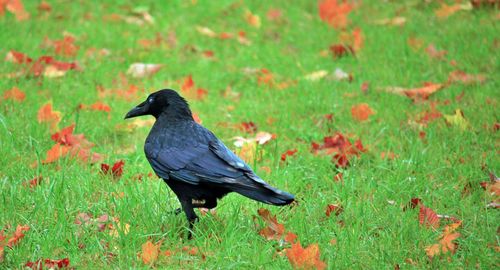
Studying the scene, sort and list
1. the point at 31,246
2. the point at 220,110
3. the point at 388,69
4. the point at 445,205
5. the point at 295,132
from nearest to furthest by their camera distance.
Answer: the point at 31,246 → the point at 445,205 → the point at 295,132 → the point at 220,110 → the point at 388,69

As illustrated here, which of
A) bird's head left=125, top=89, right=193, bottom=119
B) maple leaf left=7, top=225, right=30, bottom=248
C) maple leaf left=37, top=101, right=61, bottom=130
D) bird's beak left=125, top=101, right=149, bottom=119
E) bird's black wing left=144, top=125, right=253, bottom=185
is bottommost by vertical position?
maple leaf left=37, top=101, right=61, bottom=130

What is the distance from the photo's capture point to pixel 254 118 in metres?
6.08

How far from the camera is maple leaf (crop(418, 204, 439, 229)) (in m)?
4.17

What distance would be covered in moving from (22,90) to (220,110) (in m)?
1.71

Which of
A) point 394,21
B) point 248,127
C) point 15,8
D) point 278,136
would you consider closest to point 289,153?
point 278,136

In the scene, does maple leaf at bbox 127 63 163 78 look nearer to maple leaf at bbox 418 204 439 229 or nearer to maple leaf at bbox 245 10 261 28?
maple leaf at bbox 245 10 261 28

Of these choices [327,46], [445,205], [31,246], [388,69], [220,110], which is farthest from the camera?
[327,46]

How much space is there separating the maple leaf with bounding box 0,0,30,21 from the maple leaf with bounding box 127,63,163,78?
1703mm

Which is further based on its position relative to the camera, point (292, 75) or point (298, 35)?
point (298, 35)

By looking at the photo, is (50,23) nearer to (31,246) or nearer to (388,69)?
(388,69)

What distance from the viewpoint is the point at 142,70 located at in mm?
6926

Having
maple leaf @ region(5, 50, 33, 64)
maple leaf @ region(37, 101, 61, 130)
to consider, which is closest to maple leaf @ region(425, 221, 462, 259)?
maple leaf @ region(37, 101, 61, 130)

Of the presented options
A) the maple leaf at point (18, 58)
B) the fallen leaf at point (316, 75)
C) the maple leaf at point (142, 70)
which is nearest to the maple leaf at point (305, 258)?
the fallen leaf at point (316, 75)

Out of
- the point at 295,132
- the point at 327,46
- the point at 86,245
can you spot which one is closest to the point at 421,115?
the point at 295,132
